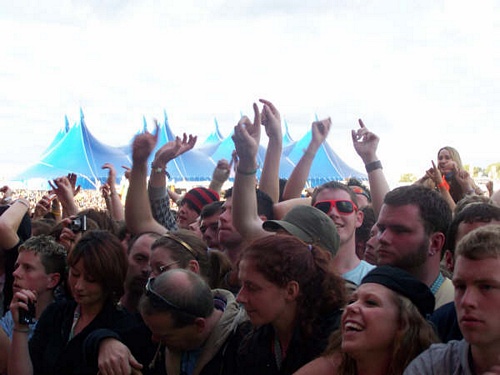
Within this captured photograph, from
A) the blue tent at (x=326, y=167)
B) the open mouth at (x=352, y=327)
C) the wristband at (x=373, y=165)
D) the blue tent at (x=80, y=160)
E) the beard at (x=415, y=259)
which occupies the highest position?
the wristband at (x=373, y=165)

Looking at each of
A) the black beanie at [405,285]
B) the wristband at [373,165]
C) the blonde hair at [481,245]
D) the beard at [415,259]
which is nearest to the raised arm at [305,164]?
the wristband at [373,165]

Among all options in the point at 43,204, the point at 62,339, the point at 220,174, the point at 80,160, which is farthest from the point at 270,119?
the point at 80,160

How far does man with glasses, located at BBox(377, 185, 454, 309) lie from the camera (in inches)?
117

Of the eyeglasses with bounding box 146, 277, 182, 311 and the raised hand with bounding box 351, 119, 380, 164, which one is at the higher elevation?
the raised hand with bounding box 351, 119, 380, 164

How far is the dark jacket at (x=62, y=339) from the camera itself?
125 inches

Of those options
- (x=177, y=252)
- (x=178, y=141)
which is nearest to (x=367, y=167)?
(x=178, y=141)

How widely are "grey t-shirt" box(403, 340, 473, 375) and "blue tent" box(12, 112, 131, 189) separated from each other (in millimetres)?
23791

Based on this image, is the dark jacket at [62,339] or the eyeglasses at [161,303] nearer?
the eyeglasses at [161,303]

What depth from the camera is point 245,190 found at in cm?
380

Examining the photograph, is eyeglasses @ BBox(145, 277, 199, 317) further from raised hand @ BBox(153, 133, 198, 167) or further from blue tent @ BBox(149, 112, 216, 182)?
blue tent @ BBox(149, 112, 216, 182)

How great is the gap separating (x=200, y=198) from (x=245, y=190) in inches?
71.8

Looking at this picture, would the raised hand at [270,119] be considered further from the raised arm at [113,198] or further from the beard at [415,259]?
the raised arm at [113,198]

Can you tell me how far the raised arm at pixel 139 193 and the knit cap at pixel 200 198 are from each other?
1.18 m

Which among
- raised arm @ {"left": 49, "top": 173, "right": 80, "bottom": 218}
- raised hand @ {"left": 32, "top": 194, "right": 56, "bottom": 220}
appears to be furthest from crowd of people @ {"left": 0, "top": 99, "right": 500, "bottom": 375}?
raised hand @ {"left": 32, "top": 194, "right": 56, "bottom": 220}
